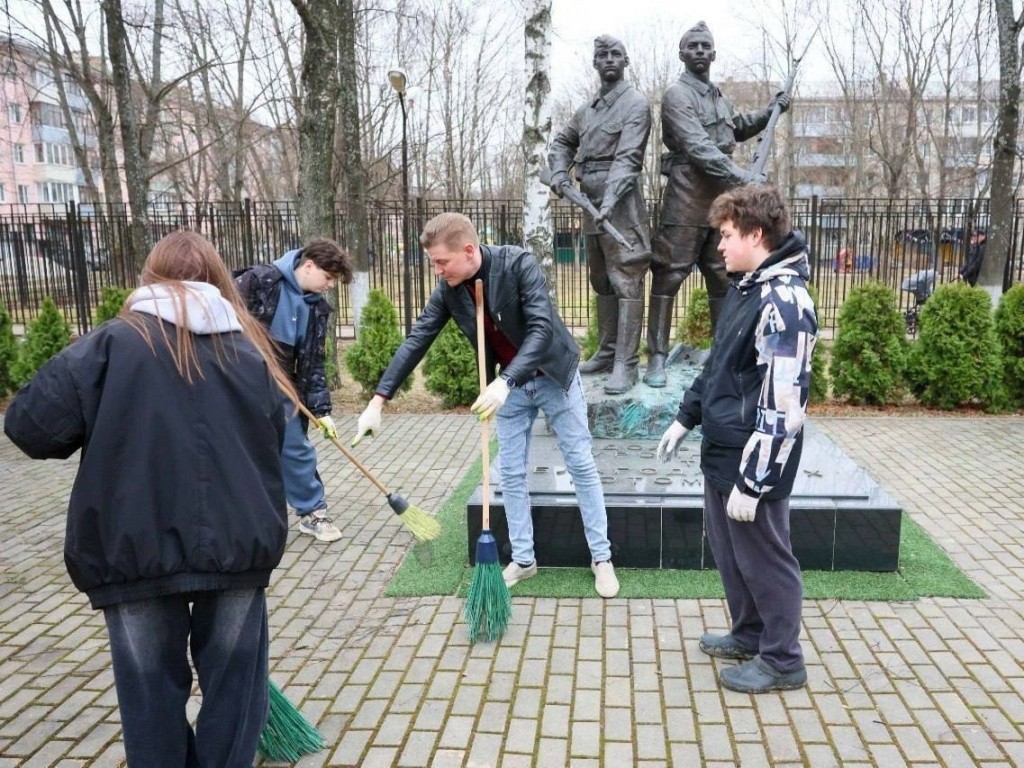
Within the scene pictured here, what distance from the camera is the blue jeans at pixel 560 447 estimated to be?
161 inches

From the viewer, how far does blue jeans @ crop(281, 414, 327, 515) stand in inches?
195

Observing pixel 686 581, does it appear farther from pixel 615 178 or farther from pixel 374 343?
pixel 374 343

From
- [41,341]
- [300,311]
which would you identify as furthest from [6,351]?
[300,311]

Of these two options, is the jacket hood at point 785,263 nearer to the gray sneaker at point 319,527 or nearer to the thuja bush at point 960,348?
the gray sneaker at point 319,527

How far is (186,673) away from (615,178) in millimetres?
4283

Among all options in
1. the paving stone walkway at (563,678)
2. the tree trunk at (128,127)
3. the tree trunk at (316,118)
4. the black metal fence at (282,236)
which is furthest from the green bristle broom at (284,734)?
the black metal fence at (282,236)

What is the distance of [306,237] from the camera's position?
9.63 metres

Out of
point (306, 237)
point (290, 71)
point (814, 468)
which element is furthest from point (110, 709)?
point (290, 71)

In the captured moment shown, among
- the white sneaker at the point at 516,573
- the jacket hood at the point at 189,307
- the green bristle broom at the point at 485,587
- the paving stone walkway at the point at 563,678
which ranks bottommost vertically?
the paving stone walkway at the point at 563,678

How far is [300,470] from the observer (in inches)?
201

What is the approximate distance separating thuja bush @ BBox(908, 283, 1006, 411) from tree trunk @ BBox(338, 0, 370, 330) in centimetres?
711

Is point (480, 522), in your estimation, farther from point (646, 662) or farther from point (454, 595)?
point (646, 662)

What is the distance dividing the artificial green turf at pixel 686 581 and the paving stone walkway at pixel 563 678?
9cm

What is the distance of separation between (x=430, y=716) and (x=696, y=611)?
4.80 feet
